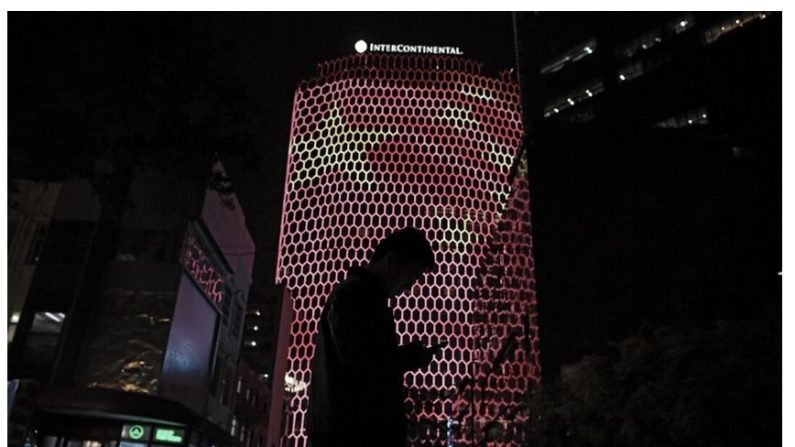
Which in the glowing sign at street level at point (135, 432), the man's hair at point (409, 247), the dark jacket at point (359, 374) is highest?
the glowing sign at street level at point (135, 432)

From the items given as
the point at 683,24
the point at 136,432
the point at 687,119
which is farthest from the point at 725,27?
the point at 136,432

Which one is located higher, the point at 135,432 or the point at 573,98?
the point at 573,98

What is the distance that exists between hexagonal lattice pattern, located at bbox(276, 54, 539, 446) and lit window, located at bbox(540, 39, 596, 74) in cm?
783

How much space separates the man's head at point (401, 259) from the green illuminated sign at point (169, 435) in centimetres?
1510

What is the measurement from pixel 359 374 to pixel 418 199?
43766 millimetres

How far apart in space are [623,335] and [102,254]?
16.4 metres

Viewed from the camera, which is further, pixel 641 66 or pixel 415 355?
pixel 641 66

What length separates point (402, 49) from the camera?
53625 mm

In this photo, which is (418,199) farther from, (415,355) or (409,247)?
(415,355)

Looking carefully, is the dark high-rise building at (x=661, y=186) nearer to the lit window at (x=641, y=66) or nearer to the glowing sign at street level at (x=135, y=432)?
the lit window at (x=641, y=66)

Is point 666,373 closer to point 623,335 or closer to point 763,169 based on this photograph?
point 763,169

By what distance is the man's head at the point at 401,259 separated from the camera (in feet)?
7.00

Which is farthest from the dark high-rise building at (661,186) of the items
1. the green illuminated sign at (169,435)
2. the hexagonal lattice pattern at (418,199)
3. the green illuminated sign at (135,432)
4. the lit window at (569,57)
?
the green illuminated sign at (135,432)

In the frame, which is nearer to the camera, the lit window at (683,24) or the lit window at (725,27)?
the lit window at (725,27)
